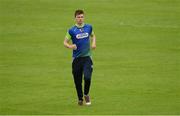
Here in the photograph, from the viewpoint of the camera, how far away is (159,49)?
3316 cm

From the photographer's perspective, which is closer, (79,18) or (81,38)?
(79,18)

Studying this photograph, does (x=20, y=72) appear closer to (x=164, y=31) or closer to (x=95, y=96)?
(x=95, y=96)

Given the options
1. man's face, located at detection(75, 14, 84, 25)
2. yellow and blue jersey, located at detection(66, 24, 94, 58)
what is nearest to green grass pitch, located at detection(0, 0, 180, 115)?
yellow and blue jersey, located at detection(66, 24, 94, 58)

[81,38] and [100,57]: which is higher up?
[81,38]

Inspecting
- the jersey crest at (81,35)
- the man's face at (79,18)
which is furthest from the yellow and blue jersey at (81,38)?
the man's face at (79,18)

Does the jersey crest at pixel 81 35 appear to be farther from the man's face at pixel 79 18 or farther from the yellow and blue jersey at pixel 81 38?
the man's face at pixel 79 18

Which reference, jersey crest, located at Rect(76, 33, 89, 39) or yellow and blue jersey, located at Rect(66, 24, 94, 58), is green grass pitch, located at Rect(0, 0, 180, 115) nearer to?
yellow and blue jersey, located at Rect(66, 24, 94, 58)

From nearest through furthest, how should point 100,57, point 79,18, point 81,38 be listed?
point 79,18, point 81,38, point 100,57

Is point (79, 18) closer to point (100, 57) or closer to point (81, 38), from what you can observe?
point (81, 38)

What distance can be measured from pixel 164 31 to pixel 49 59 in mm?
8149

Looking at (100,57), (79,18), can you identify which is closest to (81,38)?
(79,18)

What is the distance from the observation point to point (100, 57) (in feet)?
104

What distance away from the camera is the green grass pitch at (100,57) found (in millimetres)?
22453

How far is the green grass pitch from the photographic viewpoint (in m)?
22.5
